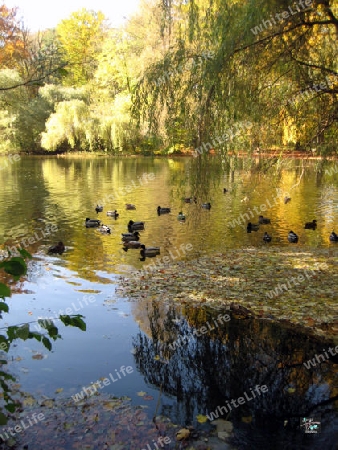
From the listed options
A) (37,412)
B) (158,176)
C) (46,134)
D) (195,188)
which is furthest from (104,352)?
(46,134)

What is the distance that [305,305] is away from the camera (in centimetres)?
823

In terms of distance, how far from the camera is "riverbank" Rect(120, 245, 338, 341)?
788 cm

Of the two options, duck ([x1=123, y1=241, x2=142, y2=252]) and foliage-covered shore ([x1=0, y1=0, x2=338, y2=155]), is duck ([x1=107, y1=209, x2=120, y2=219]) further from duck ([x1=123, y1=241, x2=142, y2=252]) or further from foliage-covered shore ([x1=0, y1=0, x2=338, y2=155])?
foliage-covered shore ([x1=0, y1=0, x2=338, y2=155])

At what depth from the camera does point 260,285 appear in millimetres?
9461

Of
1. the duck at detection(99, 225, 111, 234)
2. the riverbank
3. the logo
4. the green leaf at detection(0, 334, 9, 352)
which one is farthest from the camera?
the duck at detection(99, 225, 111, 234)

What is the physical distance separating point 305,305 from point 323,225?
920 cm

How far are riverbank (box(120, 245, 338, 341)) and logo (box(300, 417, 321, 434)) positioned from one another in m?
2.20

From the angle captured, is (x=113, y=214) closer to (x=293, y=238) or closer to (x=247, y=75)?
(x=293, y=238)

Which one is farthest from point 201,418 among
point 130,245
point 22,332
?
point 130,245

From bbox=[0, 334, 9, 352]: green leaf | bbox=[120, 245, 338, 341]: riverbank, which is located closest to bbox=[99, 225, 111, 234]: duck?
bbox=[120, 245, 338, 341]: riverbank

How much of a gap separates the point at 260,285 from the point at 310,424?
466 centimetres

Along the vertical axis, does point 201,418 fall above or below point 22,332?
below

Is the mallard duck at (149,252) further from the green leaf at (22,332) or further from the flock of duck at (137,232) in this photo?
the green leaf at (22,332)

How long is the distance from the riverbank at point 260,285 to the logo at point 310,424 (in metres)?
2.20
